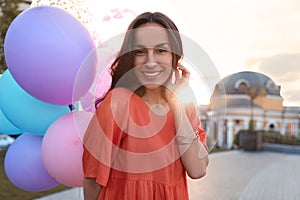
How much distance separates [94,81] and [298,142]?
1429 cm

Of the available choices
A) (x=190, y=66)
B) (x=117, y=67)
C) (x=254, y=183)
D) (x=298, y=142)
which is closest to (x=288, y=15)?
(x=190, y=66)

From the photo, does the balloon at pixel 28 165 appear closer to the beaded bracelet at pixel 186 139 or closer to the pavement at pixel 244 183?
the beaded bracelet at pixel 186 139

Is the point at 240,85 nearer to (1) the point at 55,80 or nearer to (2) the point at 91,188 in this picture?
(1) the point at 55,80

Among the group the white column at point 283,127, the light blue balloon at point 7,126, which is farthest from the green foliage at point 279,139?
the light blue balloon at point 7,126

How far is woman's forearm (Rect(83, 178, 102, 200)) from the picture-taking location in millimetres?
1379

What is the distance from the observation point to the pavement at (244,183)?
19.5ft

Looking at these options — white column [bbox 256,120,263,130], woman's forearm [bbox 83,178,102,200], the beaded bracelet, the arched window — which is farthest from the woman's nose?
white column [bbox 256,120,263,130]

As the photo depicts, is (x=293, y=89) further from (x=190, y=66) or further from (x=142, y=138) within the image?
(x=142, y=138)

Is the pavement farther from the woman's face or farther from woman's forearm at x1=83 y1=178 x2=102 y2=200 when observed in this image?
the woman's face

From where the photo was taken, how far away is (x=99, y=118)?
4.46 ft

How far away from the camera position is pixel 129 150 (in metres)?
1.37

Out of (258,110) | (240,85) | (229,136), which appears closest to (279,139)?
(258,110)

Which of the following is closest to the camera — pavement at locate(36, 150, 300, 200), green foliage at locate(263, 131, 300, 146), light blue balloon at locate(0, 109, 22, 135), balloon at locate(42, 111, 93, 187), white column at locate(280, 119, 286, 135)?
balloon at locate(42, 111, 93, 187)

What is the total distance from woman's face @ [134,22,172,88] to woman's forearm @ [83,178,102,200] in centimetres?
33
